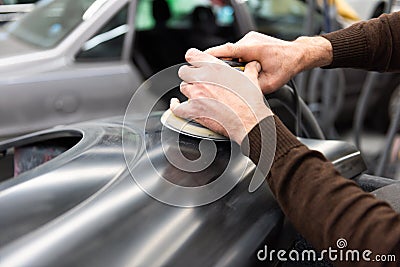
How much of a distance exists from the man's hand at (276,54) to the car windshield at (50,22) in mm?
1627

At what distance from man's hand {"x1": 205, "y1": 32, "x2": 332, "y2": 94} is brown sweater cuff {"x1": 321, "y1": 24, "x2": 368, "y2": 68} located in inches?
0.7

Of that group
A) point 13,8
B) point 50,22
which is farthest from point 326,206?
point 50,22

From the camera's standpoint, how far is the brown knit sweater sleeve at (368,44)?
109cm

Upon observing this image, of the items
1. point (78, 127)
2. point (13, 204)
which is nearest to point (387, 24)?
point (78, 127)

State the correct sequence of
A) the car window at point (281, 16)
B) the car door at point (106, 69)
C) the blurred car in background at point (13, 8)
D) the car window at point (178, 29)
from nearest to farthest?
the blurred car in background at point (13, 8), the car door at point (106, 69), the car window at point (178, 29), the car window at point (281, 16)

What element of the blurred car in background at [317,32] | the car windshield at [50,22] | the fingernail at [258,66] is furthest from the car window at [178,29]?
the fingernail at [258,66]

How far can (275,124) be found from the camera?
763 millimetres

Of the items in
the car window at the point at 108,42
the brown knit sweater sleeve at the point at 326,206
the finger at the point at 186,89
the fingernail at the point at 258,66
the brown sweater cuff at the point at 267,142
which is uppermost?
the car window at the point at 108,42

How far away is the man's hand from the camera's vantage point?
36.7 inches

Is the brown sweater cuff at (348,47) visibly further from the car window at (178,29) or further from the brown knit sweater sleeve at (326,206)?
the car window at (178,29)

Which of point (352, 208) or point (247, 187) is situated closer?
point (352, 208)

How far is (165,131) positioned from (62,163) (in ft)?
0.58

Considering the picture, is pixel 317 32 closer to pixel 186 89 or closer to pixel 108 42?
pixel 108 42

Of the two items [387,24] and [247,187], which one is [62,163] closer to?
[247,187]
